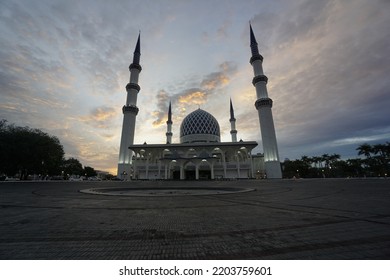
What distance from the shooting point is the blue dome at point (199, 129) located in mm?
69688

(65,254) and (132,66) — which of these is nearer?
(65,254)

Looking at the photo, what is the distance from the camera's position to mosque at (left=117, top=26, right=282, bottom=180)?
55500 mm

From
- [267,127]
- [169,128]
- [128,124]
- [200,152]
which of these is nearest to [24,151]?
[128,124]

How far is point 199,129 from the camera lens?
7038cm

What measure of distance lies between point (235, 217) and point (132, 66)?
6774cm

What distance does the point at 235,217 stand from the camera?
634 cm

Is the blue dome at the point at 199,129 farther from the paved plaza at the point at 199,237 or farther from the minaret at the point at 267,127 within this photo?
the paved plaza at the point at 199,237

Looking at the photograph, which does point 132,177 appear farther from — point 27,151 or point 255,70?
point 255,70

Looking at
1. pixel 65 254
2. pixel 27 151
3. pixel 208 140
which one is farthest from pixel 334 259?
pixel 208 140

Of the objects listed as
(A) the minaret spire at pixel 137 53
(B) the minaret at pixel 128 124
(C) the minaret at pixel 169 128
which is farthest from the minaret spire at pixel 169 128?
(A) the minaret spire at pixel 137 53

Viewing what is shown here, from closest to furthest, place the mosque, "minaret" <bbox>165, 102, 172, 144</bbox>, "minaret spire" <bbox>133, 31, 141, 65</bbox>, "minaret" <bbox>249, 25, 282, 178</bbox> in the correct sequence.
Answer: "minaret" <bbox>249, 25, 282, 178</bbox> < the mosque < "minaret spire" <bbox>133, 31, 141, 65</bbox> < "minaret" <bbox>165, 102, 172, 144</bbox>

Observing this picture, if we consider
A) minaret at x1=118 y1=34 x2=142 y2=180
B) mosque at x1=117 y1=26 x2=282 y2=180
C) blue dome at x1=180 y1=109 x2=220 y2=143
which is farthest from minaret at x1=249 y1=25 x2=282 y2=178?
minaret at x1=118 y1=34 x2=142 y2=180

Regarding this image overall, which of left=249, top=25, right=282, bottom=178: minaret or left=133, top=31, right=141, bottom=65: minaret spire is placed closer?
left=249, top=25, right=282, bottom=178: minaret

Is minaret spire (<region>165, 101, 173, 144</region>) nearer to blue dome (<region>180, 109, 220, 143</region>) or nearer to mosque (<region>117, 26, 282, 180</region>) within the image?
blue dome (<region>180, 109, 220, 143</region>)
